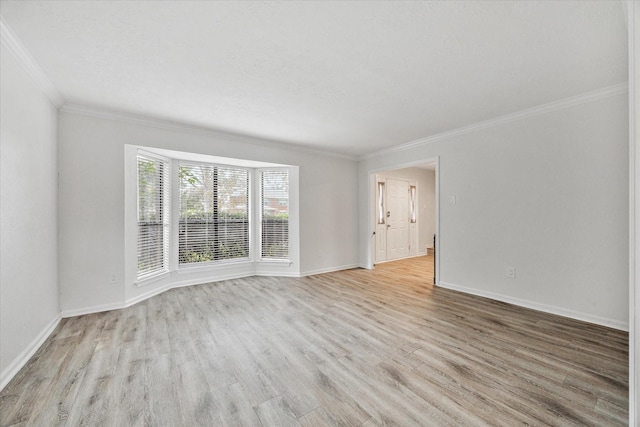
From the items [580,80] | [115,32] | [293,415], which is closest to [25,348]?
[293,415]

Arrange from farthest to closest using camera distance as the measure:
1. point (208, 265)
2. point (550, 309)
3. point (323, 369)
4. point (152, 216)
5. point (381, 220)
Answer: point (381, 220) < point (208, 265) < point (152, 216) < point (550, 309) < point (323, 369)

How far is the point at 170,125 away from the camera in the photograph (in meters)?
3.76

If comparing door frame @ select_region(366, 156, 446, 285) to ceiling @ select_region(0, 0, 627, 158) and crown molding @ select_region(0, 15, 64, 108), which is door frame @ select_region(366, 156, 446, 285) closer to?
ceiling @ select_region(0, 0, 627, 158)

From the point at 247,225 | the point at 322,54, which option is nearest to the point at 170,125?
the point at 247,225

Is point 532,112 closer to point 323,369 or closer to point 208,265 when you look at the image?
point 323,369

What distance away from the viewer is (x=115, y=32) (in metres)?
1.86

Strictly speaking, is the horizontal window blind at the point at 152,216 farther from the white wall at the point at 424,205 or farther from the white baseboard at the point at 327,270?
the white wall at the point at 424,205

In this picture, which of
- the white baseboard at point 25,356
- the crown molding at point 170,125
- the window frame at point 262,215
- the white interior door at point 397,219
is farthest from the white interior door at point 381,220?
the white baseboard at point 25,356

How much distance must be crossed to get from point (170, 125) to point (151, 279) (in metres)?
2.30

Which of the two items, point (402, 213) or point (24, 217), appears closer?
point (24, 217)

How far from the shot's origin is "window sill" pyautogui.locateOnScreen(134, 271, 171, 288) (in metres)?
3.66

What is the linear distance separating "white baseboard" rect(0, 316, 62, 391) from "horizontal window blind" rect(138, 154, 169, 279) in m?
1.13

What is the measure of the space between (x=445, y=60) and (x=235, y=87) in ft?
6.54

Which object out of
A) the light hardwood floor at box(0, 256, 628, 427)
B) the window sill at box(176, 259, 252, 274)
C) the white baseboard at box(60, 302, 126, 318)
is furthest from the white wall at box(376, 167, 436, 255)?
the white baseboard at box(60, 302, 126, 318)
